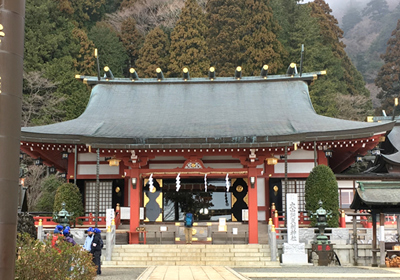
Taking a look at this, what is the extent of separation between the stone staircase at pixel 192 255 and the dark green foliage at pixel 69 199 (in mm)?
3000

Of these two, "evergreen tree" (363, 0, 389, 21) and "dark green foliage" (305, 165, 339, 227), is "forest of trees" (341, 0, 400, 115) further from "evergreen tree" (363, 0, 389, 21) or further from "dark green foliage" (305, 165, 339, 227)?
"dark green foliage" (305, 165, 339, 227)

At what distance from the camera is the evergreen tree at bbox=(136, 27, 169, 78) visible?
45.5 meters

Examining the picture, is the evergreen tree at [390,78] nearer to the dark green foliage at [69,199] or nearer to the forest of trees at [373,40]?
the forest of trees at [373,40]

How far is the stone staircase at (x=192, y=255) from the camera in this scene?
1823cm

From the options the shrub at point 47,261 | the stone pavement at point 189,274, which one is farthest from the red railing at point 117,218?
the shrub at point 47,261

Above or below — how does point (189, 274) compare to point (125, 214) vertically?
below

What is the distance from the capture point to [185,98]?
27375mm

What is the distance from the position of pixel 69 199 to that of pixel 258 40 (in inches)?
1062

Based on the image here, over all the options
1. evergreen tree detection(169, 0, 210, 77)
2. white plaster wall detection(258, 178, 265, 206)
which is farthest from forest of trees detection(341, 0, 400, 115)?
white plaster wall detection(258, 178, 265, 206)

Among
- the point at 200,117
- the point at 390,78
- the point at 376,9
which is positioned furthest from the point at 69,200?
the point at 376,9

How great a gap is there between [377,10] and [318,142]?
91.3m

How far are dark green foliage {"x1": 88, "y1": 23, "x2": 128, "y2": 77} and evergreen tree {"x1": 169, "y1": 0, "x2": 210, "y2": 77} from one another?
5992mm

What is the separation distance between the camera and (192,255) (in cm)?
1875

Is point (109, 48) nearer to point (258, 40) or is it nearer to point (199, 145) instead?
point (258, 40)
